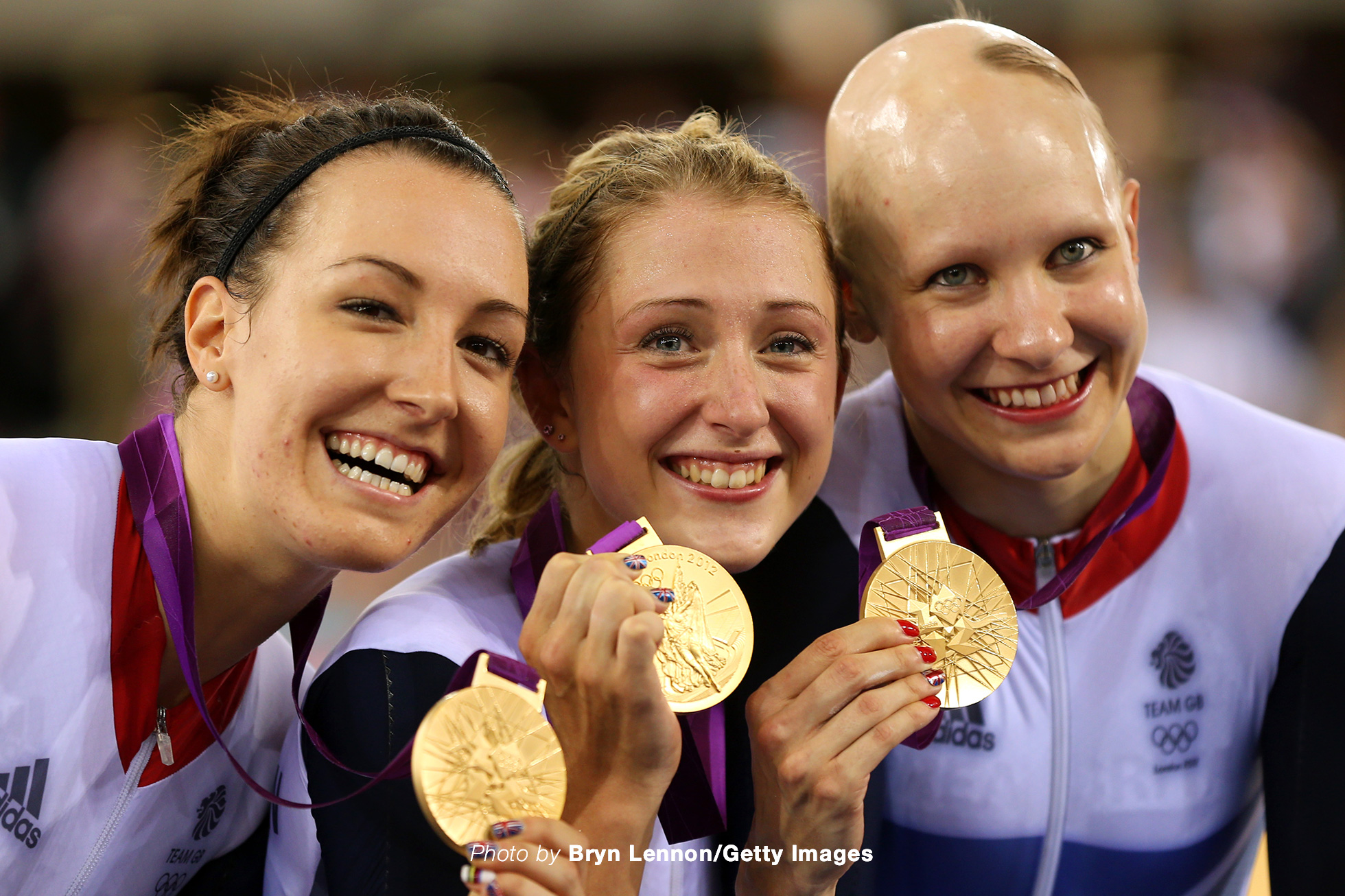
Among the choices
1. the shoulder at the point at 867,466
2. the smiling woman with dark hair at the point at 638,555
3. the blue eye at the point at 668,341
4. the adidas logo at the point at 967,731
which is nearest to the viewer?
the smiling woman with dark hair at the point at 638,555

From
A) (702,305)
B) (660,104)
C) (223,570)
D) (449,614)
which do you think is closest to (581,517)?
(449,614)

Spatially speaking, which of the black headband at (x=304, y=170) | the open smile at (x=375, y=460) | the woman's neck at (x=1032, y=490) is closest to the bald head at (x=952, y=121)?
the woman's neck at (x=1032, y=490)

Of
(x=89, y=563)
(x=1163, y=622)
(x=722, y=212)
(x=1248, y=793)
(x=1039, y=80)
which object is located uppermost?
(x=1039, y=80)

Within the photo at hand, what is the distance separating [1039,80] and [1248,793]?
4.32 feet

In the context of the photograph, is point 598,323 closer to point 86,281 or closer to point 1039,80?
point 1039,80

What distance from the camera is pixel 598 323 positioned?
176cm

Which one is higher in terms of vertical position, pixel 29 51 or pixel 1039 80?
pixel 29 51

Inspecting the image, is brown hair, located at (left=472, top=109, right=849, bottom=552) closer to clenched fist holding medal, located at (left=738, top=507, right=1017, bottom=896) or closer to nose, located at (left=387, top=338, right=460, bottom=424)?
nose, located at (left=387, top=338, right=460, bottom=424)

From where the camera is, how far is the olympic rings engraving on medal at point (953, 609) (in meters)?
1.56

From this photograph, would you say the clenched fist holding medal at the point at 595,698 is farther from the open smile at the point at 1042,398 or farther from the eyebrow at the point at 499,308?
the open smile at the point at 1042,398

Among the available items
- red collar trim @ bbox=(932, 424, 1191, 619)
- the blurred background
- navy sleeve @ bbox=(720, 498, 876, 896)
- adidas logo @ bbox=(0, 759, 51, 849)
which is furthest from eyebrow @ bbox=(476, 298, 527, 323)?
the blurred background

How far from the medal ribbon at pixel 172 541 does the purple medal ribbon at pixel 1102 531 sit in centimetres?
75

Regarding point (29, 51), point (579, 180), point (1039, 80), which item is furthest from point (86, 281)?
point (1039, 80)

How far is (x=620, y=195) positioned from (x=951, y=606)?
2.68 ft
